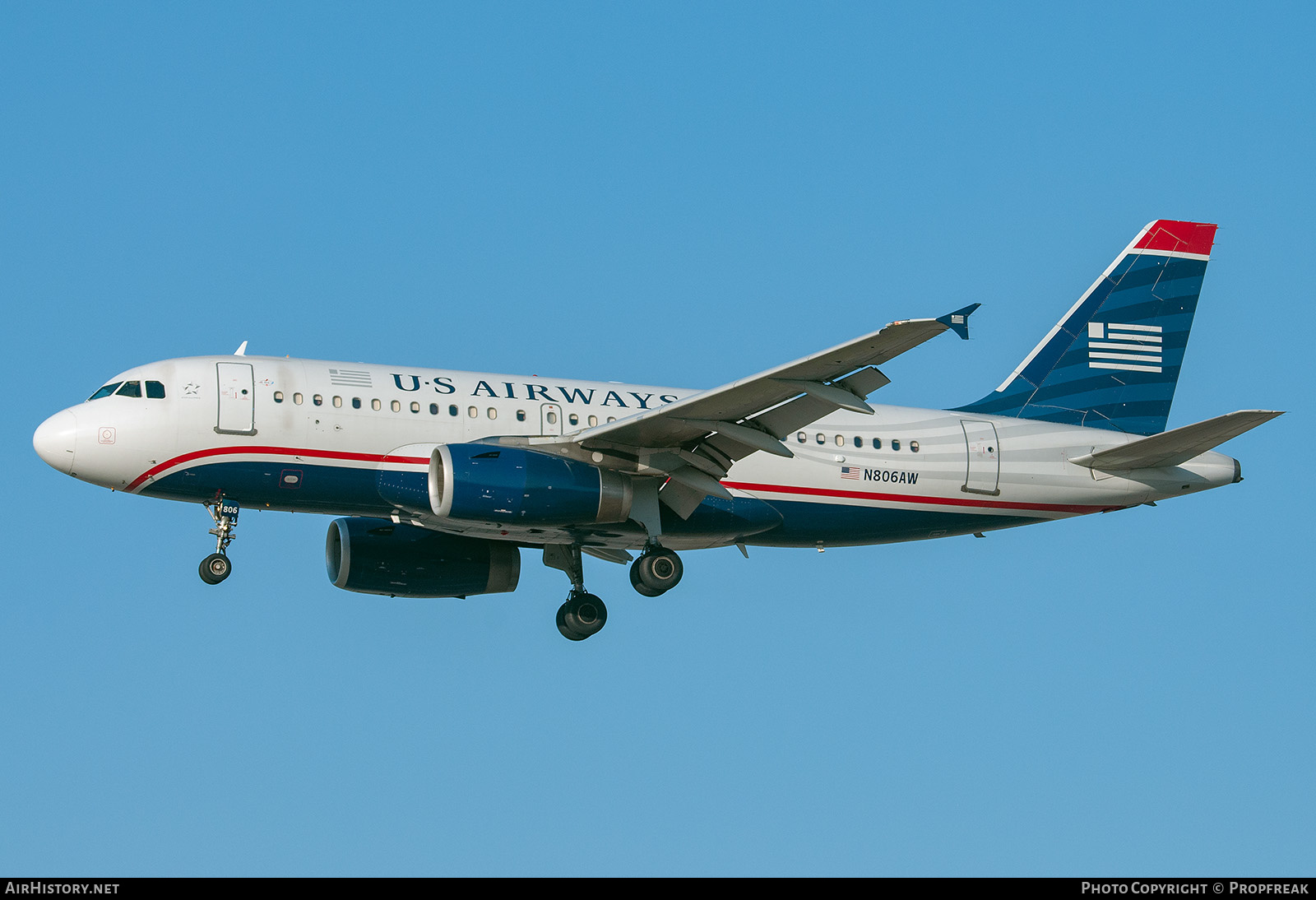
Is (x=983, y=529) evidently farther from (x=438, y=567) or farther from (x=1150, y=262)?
(x=438, y=567)

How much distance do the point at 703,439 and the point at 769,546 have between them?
4574 mm

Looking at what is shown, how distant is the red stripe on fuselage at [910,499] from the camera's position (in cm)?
3167

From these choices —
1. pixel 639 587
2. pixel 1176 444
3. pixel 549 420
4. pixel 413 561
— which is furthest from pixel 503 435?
pixel 1176 444

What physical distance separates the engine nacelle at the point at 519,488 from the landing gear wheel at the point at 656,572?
5.32ft

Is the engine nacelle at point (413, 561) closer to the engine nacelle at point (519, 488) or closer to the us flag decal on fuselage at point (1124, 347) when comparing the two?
the engine nacelle at point (519, 488)

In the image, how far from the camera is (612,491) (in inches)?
1140

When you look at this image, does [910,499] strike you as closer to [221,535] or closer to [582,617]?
[582,617]

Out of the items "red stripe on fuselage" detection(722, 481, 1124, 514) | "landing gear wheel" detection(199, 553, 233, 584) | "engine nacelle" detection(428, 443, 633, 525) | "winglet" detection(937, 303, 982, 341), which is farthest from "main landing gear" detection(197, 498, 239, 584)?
"winglet" detection(937, 303, 982, 341)

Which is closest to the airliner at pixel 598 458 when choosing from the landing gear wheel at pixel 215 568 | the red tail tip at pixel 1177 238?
the landing gear wheel at pixel 215 568

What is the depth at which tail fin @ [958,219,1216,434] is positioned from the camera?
35.2 metres

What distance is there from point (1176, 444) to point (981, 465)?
12.6 feet

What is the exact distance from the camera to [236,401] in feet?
96.4

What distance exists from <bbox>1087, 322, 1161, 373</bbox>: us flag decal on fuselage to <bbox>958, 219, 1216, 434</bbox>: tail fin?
0.06ft

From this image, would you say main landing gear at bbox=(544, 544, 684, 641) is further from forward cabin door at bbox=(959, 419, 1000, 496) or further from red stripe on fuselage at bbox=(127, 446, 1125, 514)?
forward cabin door at bbox=(959, 419, 1000, 496)
